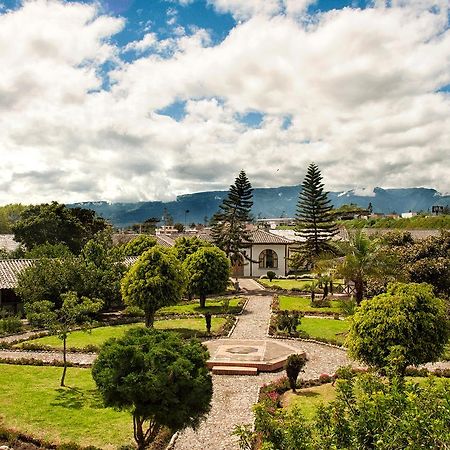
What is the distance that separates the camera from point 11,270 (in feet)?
97.0

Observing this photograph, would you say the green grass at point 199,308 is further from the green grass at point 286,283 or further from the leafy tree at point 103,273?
the green grass at point 286,283

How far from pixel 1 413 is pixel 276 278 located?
34.5m

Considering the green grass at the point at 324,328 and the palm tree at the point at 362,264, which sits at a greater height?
the palm tree at the point at 362,264

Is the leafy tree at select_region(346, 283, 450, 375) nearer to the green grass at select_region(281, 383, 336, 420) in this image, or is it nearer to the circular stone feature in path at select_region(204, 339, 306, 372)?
the green grass at select_region(281, 383, 336, 420)

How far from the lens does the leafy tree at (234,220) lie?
44750mm

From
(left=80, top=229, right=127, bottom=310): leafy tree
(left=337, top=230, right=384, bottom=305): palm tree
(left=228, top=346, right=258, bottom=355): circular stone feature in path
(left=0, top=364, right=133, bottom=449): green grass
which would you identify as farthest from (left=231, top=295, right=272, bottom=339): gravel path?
(left=0, top=364, right=133, bottom=449): green grass

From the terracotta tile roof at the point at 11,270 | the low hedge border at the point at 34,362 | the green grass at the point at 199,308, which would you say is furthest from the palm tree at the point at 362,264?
the terracotta tile roof at the point at 11,270

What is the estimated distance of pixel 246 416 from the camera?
12430mm

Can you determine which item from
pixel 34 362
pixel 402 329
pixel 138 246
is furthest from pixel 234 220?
pixel 402 329

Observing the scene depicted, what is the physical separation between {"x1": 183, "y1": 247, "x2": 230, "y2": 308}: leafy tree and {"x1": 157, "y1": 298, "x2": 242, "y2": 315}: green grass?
116 centimetres

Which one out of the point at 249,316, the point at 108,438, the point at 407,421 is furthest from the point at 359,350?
the point at 249,316

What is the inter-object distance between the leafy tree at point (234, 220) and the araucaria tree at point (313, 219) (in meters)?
5.22

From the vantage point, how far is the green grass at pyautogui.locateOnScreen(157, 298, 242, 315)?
2822cm

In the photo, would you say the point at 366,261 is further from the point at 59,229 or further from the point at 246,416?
the point at 59,229
